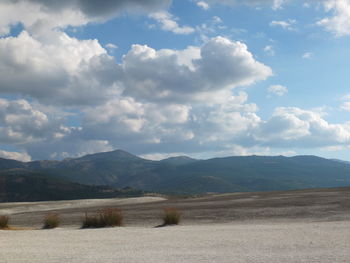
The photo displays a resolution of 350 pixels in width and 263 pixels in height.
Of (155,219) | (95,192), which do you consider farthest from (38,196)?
(155,219)

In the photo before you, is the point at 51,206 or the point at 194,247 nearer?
the point at 194,247

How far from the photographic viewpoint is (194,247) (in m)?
12.9

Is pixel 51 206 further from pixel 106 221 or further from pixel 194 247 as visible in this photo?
pixel 194 247

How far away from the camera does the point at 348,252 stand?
439 inches

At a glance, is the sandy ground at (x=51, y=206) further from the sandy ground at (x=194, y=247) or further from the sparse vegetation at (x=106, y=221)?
the sandy ground at (x=194, y=247)

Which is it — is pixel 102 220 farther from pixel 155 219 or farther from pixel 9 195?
pixel 9 195

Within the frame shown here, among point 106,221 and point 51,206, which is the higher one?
point 106,221

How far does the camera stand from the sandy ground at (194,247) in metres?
10.9

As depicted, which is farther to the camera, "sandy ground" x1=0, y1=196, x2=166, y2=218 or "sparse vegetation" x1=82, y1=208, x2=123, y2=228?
"sandy ground" x1=0, y1=196, x2=166, y2=218

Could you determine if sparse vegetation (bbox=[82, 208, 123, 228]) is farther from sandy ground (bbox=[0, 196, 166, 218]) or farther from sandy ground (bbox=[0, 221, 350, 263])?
sandy ground (bbox=[0, 196, 166, 218])

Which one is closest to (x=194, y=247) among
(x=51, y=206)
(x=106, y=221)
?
(x=106, y=221)

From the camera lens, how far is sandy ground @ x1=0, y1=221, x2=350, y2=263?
35.8ft

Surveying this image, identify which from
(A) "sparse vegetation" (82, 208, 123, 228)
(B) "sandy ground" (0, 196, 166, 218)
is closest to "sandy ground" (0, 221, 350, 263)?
(A) "sparse vegetation" (82, 208, 123, 228)

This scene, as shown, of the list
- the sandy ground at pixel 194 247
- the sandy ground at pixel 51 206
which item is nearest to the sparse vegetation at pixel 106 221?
the sandy ground at pixel 194 247
